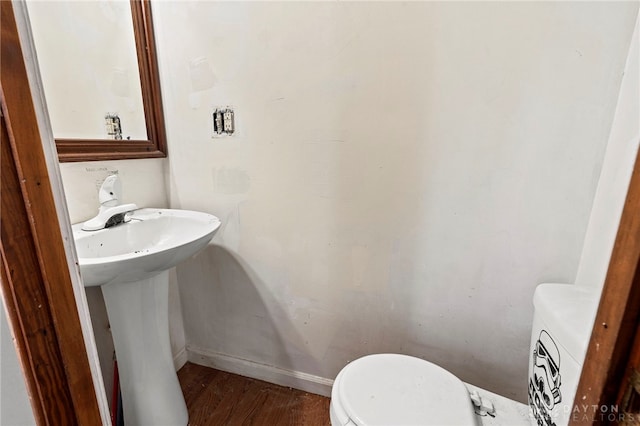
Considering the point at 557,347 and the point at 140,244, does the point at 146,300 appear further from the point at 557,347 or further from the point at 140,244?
the point at 557,347

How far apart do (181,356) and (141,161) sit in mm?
961

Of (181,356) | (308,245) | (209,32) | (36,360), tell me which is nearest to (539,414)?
(308,245)

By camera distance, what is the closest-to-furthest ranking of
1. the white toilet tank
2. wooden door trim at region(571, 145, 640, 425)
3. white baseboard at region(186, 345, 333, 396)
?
1. wooden door trim at region(571, 145, 640, 425)
2. the white toilet tank
3. white baseboard at region(186, 345, 333, 396)

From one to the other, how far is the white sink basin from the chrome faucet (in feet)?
0.07

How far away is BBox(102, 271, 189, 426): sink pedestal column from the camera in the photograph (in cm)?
94

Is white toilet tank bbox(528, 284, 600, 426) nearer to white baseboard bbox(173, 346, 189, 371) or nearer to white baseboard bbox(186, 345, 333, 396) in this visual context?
white baseboard bbox(186, 345, 333, 396)

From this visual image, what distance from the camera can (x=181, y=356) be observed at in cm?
148

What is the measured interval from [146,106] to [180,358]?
46.2 inches

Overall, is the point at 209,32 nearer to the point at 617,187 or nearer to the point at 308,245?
the point at 308,245

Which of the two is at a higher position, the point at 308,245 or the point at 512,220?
the point at 512,220

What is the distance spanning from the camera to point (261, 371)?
4.57 feet

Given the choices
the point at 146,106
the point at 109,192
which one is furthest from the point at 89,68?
the point at 109,192

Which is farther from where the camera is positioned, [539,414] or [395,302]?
[395,302]

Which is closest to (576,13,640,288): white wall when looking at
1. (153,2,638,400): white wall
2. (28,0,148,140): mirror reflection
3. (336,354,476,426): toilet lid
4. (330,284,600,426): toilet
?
(153,2,638,400): white wall
